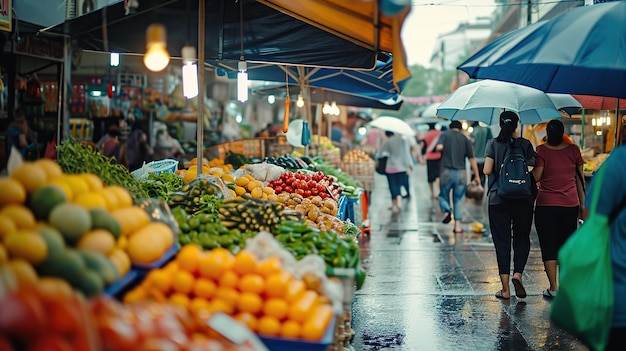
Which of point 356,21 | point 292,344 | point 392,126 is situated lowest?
point 292,344

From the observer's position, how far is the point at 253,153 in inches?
623

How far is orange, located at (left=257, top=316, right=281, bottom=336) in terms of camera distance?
3.92 meters

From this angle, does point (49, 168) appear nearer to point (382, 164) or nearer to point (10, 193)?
point (10, 193)

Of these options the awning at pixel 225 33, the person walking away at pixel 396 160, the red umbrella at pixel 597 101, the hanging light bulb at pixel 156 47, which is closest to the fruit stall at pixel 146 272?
the hanging light bulb at pixel 156 47

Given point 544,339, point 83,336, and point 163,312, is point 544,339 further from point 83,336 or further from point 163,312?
point 83,336

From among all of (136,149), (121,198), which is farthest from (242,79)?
(136,149)

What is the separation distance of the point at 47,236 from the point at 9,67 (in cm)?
936

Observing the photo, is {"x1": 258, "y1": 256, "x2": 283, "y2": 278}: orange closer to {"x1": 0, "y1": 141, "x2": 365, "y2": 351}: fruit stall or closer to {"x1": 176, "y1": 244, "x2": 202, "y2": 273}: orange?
{"x1": 0, "y1": 141, "x2": 365, "y2": 351}: fruit stall

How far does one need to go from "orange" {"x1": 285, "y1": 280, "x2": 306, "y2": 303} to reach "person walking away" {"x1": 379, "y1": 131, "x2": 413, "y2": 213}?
1375 cm

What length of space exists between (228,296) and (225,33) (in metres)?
5.16

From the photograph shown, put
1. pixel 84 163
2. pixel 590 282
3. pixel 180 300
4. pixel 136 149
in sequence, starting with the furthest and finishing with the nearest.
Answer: pixel 136 149 → pixel 84 163 → pixel 590 282 → pixel 180 300

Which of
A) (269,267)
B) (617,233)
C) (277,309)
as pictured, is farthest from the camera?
(617,233)

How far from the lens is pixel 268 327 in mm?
3914

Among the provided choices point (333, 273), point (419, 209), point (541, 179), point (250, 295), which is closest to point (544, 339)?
point (541, 179)
